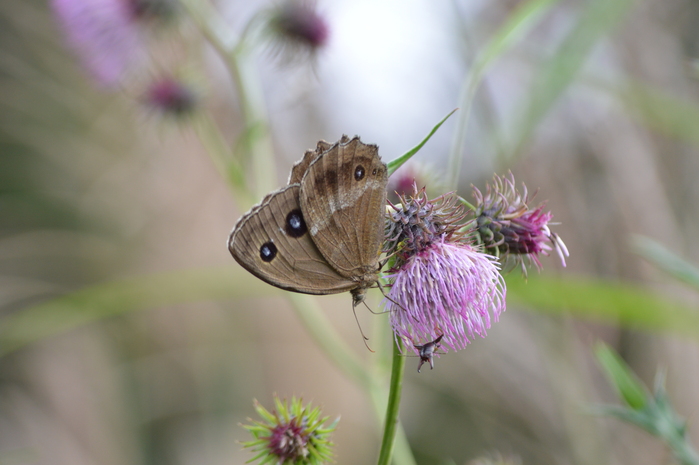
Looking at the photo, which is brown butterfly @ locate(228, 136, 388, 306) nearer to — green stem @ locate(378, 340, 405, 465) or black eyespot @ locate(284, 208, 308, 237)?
black eyespot @ locate(284, 208, 308, 237)

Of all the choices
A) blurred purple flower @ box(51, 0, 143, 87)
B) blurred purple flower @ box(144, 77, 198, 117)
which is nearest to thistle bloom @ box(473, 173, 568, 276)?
blurred purple flower @ box(144, 77, 198, 117)

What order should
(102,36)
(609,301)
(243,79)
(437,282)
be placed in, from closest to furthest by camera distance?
1. (437,282)
2. (609,301)
3. (243,79)
4. (102,36)

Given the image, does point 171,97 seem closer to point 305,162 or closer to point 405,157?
point 305,162

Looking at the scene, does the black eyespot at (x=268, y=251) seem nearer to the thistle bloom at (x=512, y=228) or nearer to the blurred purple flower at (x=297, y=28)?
the thistle bloom at (x=512, y=228)

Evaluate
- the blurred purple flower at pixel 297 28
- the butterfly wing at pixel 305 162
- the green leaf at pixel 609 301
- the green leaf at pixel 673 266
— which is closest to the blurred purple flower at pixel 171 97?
the blurred purple flower at pixel 297 28

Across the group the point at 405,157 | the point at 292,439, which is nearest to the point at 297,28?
the point at 405,157

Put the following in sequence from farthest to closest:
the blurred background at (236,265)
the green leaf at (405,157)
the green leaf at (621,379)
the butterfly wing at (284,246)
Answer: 1. the blurred background at (236,265)
2. the green leaf at (621,379)
3. the butterfly wing at (284,246)
4. the green leaf at (405,157)

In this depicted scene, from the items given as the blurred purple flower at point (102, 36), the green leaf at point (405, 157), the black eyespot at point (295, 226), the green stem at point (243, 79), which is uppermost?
the blurred purple flower at point (102, 36)
